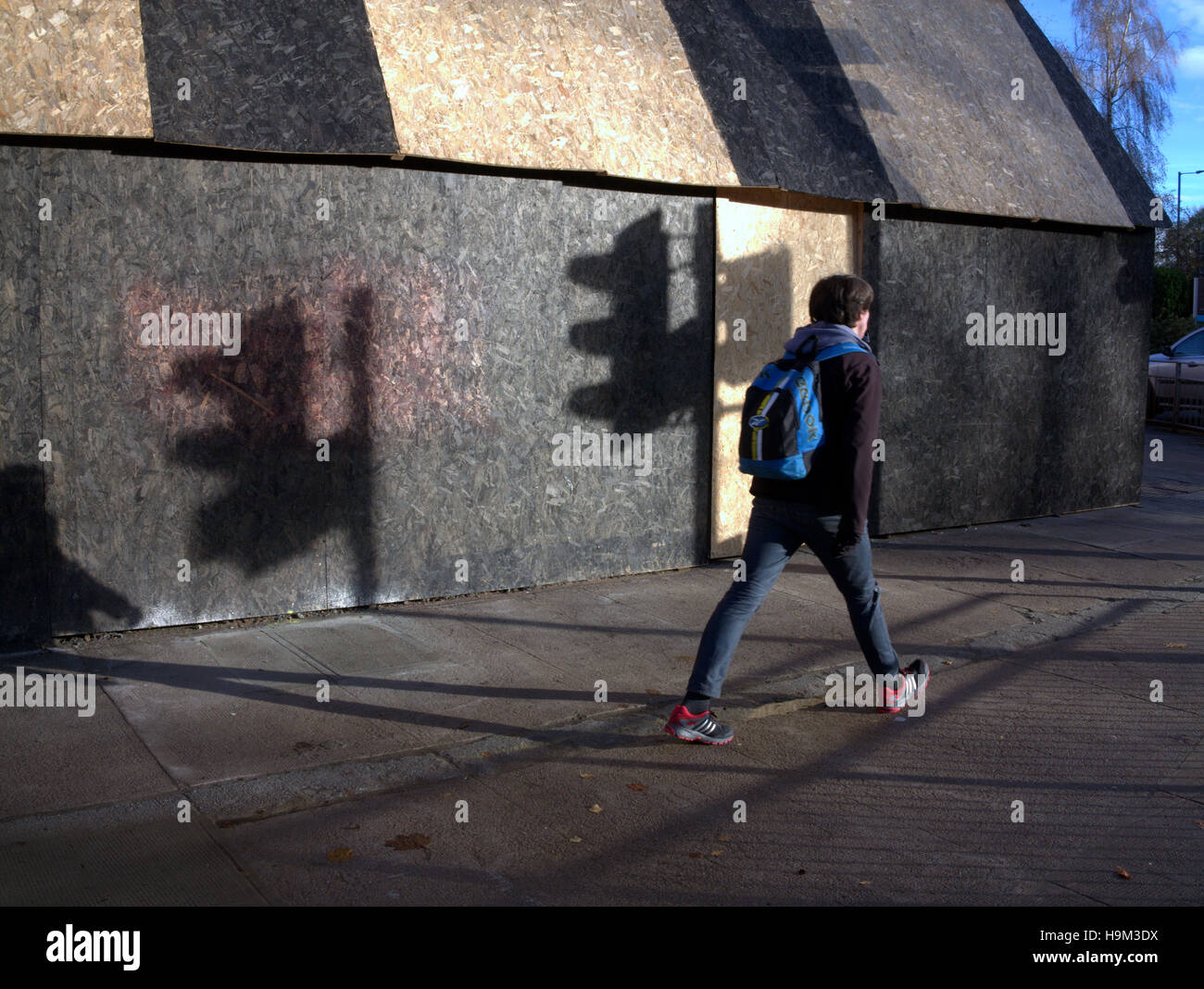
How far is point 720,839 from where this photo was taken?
4.23 metres

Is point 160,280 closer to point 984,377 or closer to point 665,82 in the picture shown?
point 665,82

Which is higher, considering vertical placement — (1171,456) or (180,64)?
(180,64)

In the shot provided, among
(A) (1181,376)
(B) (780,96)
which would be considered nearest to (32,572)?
(B) (780,96)

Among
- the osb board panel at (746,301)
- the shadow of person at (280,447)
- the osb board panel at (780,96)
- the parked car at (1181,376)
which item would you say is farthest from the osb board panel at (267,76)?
the parked car at (1181,376)

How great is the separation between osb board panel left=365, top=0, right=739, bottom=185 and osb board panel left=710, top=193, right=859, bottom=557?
579 millimetres

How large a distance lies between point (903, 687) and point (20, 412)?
15.7 ft

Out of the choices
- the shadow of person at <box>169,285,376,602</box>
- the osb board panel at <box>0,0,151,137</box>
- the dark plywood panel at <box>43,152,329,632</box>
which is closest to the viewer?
the osb board panel at <box>0,0,151,137</box>

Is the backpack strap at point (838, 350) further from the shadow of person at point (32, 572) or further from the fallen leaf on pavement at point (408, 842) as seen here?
the shadow of person at point (32, 572)

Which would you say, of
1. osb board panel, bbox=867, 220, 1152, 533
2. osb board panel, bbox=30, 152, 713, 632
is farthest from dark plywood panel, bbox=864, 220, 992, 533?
osb board panel, bbox=30, 152, 713, 632

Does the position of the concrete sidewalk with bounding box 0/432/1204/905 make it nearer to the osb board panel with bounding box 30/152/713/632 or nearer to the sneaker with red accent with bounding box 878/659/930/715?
the sneaker with red accent with bounding box 878/659/930/715

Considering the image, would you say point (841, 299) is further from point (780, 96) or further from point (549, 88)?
point (780, 96)

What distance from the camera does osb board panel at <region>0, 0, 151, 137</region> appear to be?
19.2ft
